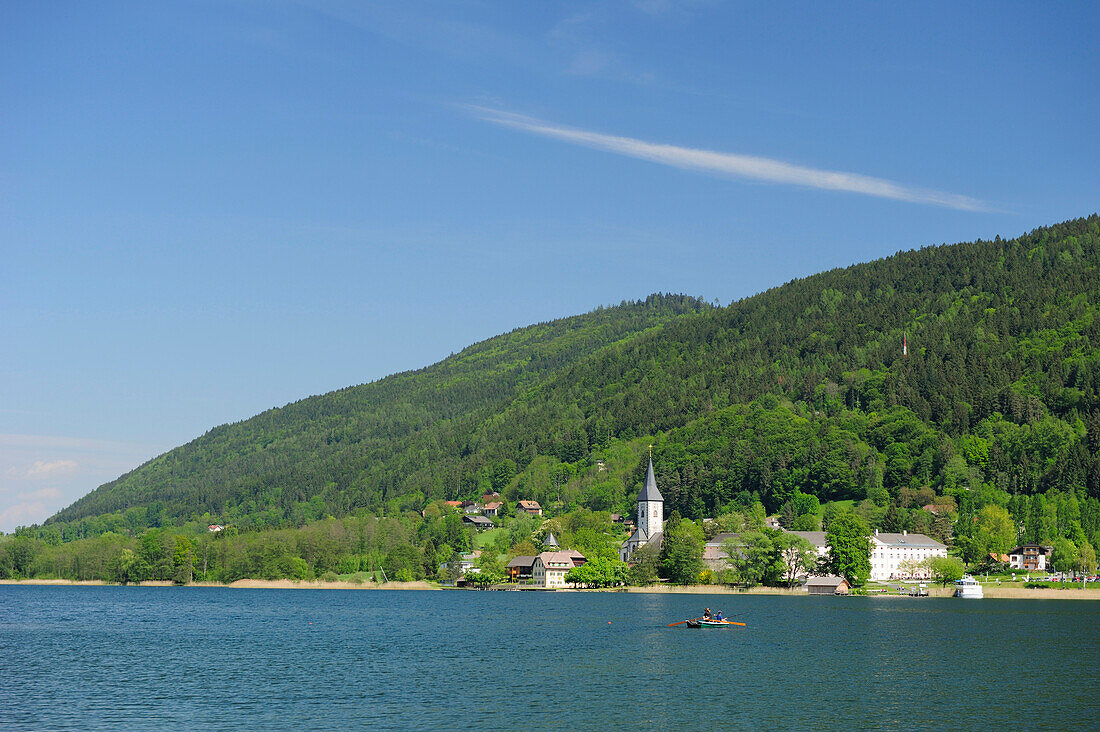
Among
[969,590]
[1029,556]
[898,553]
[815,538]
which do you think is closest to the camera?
[969,590]

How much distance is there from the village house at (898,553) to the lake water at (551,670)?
69706 mm

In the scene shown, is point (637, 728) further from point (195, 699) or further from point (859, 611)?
point (859, 611)

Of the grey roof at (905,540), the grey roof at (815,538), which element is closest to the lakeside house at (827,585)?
the grey roof at (815,538)

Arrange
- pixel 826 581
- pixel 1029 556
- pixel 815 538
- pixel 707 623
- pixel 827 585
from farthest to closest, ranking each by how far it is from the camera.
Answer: pixel 815 538, pixel 1029 556, pixel 826 581, pixel 827 585, pixel 707 623

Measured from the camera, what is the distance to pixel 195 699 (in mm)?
54438

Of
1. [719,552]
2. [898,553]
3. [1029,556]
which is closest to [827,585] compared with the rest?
[719,552]

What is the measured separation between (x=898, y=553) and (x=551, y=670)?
139856 mm

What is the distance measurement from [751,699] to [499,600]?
102m

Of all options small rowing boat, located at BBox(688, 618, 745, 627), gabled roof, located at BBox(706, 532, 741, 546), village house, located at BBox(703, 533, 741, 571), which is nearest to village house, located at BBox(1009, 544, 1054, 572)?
gabled roof, located at BBox(706, 532, 741, 546)

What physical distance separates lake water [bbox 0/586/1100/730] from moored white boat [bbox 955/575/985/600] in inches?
1265

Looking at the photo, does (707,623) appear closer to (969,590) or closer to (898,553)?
(969,590)

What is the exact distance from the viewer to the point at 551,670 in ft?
217

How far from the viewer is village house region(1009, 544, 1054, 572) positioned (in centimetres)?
18262

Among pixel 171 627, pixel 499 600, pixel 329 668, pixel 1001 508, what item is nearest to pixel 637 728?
pixel 329 668
